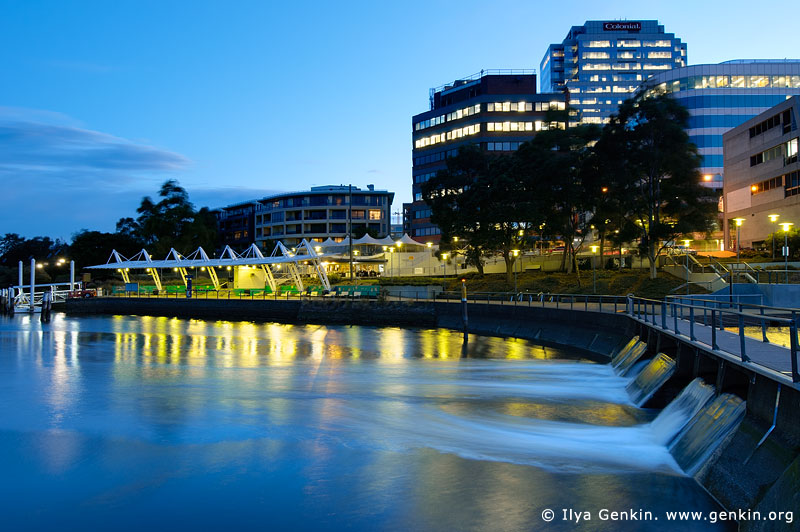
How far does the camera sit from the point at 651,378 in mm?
18484

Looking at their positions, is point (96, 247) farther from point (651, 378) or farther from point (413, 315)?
point (651, 378)

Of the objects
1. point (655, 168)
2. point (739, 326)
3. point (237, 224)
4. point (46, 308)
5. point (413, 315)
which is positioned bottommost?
point (413, 315)

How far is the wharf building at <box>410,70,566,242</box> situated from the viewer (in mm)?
109625

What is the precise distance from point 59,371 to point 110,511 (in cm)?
1923

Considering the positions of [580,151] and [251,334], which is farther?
[580,151]

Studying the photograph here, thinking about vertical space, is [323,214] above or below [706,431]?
above

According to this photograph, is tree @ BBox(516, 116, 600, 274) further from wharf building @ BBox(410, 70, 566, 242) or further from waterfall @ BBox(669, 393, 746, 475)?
wharf building @ BBox(410, 70, 566, 242)

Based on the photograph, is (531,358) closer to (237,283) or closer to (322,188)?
(237,283)

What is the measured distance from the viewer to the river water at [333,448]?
1112cm

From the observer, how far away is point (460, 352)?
3281 cm

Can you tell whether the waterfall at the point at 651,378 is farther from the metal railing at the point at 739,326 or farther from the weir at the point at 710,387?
the metal railing at the point at 739,326

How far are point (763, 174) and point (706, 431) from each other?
5677 centimetres

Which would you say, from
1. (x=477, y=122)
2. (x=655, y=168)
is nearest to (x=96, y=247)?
(x=477, y=122)

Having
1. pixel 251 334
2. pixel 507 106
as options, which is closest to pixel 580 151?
pixel 251 334
